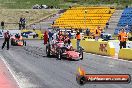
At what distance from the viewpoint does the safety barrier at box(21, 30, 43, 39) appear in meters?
53.4

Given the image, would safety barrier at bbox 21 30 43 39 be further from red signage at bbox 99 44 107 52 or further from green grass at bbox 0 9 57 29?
red signage at bbox 99 44 107 52

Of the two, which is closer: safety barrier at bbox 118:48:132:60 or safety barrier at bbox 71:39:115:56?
safety barrier at bbox 118:48:132:60

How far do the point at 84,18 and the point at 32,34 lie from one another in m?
11.4

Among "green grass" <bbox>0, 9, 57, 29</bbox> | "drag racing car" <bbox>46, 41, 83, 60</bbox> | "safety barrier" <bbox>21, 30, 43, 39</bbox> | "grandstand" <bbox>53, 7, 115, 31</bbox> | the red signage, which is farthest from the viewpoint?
"green grass" <bbox>0, 9, 57, 29</bbox>

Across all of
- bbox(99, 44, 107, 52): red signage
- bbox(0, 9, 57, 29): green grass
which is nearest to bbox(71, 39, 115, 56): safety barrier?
bbox(99, 44, 107, 52): red signage

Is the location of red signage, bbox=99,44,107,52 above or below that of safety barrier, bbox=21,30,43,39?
above

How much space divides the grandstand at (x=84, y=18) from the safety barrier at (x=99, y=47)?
25684mm

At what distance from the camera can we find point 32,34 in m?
53.9

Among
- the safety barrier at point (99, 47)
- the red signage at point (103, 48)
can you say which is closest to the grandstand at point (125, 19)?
the safety barrier at point (99, 47)

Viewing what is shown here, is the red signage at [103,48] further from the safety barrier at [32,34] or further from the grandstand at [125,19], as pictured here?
the safety barrier at [32,34]

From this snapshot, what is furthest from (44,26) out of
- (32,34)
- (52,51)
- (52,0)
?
(52,51)

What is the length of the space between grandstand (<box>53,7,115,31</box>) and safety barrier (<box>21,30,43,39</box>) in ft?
21.8

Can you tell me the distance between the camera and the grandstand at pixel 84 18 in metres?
59.1

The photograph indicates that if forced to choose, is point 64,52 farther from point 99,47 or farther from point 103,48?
point 99,47
